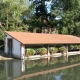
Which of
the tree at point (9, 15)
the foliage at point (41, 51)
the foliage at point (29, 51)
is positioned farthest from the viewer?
the tree at point (9, 15)

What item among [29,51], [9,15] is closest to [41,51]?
[29,51]

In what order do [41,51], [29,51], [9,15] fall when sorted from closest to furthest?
[29,51] → [41,51] → [9,15]

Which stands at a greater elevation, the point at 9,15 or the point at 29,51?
the point at 9,15

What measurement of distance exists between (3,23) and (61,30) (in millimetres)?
13216

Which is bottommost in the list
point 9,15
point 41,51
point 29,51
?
point 41,51

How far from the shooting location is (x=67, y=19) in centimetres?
4106

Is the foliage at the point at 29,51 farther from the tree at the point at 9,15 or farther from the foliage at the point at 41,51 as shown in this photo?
the tree at the point at 9,15

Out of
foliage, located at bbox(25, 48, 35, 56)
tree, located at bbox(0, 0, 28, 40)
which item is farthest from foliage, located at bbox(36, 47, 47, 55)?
tree, located at bbox(0, 0, 28, 40)

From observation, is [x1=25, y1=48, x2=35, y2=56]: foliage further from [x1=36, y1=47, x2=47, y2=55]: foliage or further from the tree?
the tree

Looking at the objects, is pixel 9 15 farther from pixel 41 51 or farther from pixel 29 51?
pixel 29 51

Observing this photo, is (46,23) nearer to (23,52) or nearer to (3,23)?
(3,23)

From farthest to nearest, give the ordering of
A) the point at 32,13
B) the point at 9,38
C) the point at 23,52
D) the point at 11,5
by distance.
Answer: the point at 32,13 < the point at 11,5 < the point at 9,38 < the point at 23,52

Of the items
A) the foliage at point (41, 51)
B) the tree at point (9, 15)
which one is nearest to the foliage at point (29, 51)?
the foliage at point (41, 51)

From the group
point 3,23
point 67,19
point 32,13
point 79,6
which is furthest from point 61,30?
point 3,23
